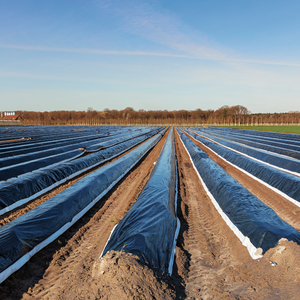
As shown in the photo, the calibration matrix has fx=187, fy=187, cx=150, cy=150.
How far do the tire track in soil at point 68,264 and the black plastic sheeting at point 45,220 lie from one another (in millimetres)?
282

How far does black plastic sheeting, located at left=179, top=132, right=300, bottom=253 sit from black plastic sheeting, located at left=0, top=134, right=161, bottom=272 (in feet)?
13.6

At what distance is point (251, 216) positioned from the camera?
432cm

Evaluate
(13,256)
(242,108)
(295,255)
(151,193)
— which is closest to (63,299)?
(13,256)

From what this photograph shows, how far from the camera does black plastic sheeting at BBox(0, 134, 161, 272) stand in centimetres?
328

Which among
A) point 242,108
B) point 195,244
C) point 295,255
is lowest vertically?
point 195,244

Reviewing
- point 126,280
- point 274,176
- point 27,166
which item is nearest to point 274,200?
point 274,176

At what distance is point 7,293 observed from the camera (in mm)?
2893

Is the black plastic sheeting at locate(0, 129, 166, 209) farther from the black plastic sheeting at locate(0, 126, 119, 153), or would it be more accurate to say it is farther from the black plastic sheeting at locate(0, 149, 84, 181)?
the black plastic sheeting at locate(0, 126, 119, 153)

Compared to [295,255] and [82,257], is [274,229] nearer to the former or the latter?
[295,255]

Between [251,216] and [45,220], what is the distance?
4.68m

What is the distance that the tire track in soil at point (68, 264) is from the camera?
2.90 m

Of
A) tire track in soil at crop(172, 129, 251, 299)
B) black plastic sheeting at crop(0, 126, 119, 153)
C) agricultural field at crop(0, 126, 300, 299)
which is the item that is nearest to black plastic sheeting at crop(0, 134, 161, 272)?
agricultural field at crop(0, 126, 300, 299)

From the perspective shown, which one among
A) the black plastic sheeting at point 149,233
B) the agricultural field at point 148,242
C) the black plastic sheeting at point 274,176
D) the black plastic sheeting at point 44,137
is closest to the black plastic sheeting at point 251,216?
the agricultural field at point 148,242

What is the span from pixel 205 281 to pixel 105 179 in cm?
514
